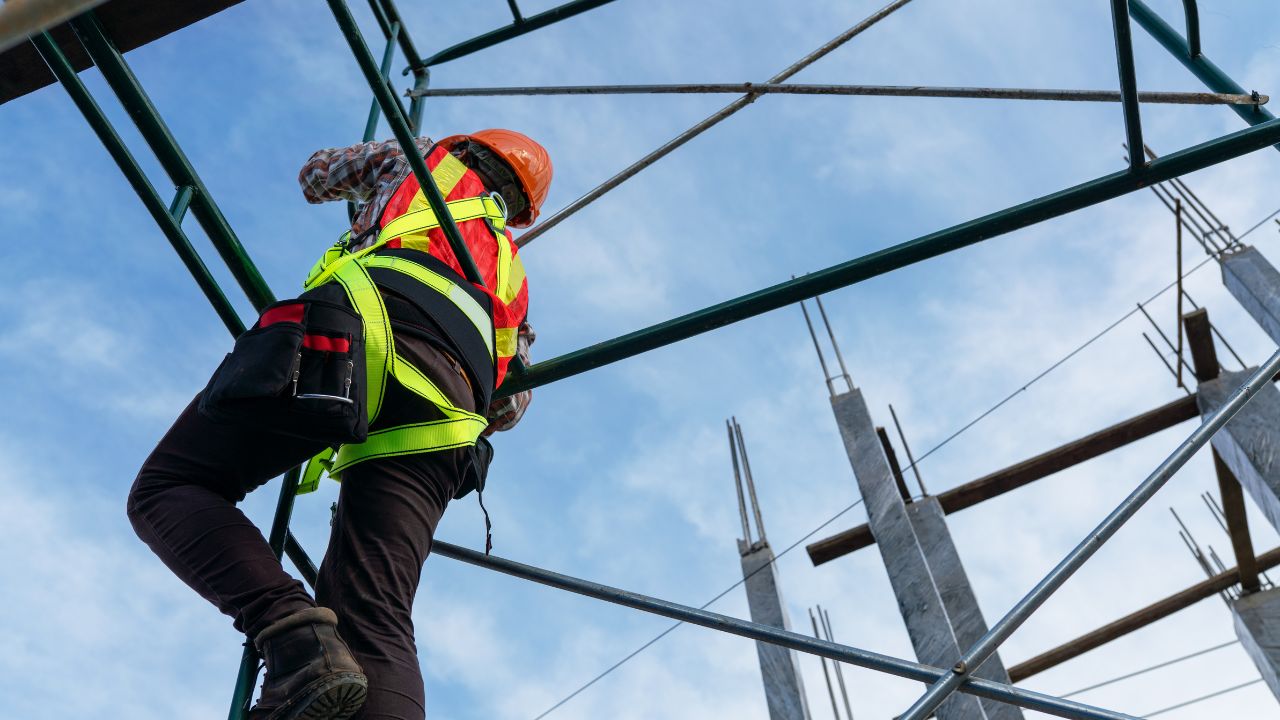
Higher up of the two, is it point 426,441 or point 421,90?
point 421,90

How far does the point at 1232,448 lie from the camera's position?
8.07 meters

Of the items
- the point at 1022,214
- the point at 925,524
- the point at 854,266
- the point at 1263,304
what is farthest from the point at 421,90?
the point at 1263,304

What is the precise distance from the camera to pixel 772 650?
21.9 feet

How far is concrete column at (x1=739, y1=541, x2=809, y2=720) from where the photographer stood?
21.2ft

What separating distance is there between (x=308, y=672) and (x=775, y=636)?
1636 mm

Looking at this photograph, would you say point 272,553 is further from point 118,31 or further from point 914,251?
point 914,251

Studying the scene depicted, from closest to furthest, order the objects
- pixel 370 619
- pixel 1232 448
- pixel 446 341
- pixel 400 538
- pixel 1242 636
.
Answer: pixel 370 619
pixel 400 538
pixel 446 341
pixel 1232 448
pixel 1242 636

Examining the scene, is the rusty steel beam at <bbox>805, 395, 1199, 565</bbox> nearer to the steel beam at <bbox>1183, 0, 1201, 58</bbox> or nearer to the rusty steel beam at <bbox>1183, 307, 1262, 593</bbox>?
the rusty steel beam at <bbox>1183, 307, 1262, 593</bbox>

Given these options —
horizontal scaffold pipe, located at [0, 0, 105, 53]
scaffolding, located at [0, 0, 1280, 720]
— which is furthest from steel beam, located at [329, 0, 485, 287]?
horizontal scaffold pipe, located at [0, 0, 105, 53]

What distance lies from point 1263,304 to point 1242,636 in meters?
3.35

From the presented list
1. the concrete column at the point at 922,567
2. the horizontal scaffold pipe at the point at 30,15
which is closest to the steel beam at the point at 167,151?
the horizontal scaffold pipe at the point at 30,15

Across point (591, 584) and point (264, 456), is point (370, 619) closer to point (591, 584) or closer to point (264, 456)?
point (264, 456)

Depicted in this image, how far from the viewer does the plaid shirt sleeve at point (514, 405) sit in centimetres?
335

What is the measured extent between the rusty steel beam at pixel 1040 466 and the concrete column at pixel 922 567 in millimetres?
646
